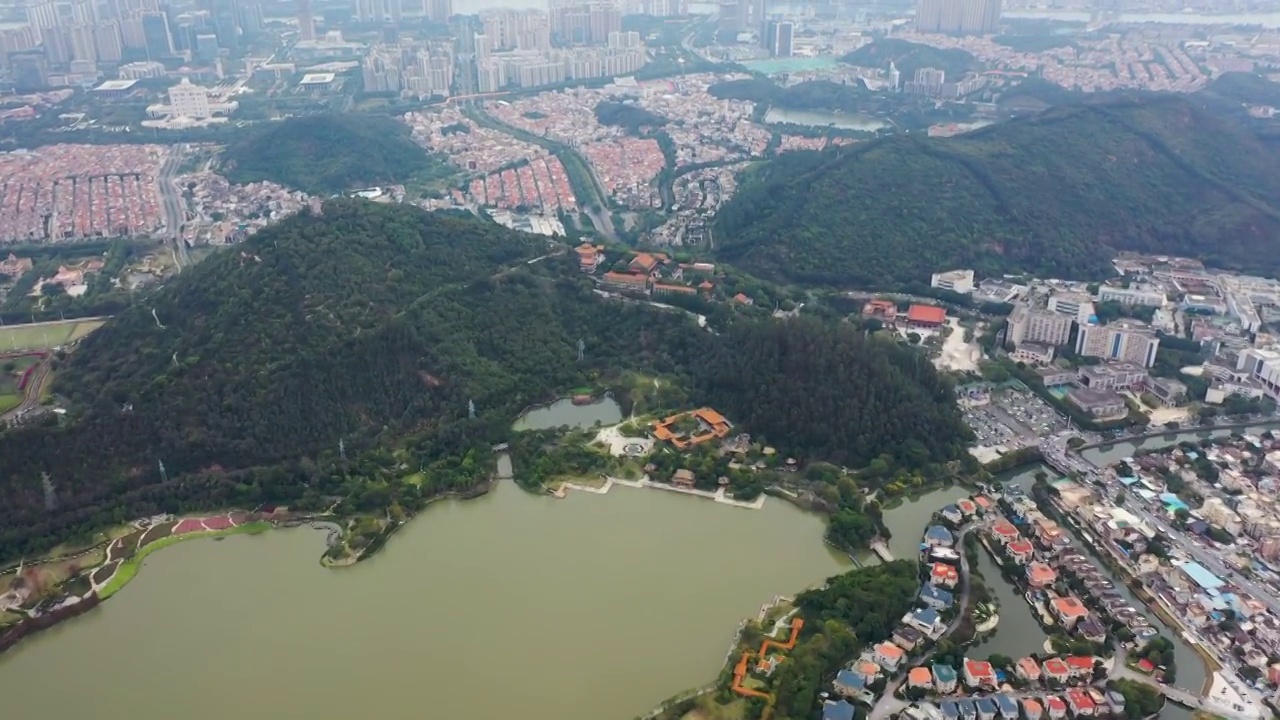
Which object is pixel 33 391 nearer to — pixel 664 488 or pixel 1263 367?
pixel 664 488

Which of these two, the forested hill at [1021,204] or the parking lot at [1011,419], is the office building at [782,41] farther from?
the parking lot at [1011,419]

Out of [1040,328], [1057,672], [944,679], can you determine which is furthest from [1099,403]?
[944,679]

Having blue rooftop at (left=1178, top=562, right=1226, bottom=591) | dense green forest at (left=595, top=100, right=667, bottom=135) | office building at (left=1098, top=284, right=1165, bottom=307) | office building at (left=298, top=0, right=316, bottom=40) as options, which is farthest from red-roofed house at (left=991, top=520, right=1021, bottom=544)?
office building at (left=298, top=0, right=316, bottom=40)

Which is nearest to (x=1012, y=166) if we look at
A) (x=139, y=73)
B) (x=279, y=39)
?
(x=139, y=73)

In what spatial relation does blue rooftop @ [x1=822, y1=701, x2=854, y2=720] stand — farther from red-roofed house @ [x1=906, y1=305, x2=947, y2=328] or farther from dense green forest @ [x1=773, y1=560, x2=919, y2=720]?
red-roofed house @ [x1=906, y1=305, x2=947, y2=328]

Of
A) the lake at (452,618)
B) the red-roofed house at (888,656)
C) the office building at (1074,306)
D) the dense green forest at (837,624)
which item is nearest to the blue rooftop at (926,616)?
the dense green forest at (837,624)
